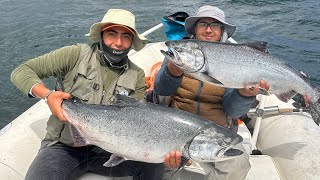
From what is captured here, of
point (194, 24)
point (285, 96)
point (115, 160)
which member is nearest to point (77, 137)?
point (115, 160)

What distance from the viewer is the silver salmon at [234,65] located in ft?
11.0

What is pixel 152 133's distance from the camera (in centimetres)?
318

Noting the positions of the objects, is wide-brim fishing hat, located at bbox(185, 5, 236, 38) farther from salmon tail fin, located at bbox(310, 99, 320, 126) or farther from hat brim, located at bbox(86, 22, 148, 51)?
salmon tail fin, located at bbox(310, 99, 320, 126)

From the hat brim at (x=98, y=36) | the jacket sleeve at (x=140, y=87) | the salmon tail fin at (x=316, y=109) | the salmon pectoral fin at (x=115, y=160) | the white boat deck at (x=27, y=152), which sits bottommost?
the white boat deck at (x=27, y=152)

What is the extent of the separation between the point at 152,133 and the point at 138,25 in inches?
409

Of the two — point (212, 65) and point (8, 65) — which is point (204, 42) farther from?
point (8, 65)

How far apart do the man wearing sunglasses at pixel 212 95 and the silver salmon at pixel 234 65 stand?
0.93 feet

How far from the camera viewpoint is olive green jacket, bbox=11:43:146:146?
3.80 m

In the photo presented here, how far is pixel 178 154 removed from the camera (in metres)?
3.19

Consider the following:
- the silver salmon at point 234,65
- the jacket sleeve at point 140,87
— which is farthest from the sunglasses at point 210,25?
the jacket sleeve at point 140,87

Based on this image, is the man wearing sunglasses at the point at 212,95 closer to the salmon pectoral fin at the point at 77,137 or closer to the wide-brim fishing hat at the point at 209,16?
the wide-brim fishing hat at the point at 209,16

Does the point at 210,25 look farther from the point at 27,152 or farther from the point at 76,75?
the point at 27,152

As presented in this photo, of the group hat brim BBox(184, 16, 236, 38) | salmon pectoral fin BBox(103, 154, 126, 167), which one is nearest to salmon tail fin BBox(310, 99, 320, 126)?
hat brim BBox(184, 16, 236, 38)

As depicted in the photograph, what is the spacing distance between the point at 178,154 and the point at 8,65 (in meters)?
7.91
